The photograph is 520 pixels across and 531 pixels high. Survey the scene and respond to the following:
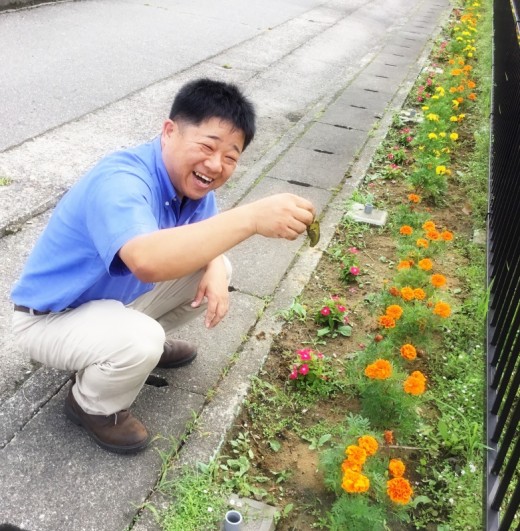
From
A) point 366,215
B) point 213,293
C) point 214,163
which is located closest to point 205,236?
point 214,163

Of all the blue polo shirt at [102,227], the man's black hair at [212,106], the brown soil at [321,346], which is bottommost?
the brown soil at [321,346]

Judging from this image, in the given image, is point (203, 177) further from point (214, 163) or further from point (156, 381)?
point (156, 381)

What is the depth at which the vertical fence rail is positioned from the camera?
2.13 meters

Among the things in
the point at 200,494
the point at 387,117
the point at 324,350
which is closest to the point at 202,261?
the point at 200,494

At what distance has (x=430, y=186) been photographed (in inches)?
178

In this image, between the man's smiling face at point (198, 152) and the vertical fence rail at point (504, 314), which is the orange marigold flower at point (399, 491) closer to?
the vertical fence rail at point (504, 314)

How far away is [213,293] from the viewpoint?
252 cm

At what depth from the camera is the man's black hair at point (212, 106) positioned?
7.08 feet

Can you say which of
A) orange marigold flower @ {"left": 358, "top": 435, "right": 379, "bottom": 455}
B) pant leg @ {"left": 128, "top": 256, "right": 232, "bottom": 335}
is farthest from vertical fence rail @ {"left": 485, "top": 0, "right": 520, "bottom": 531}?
pant leg @ {"left": 128, "top": 256, "right": 232, "bottom": 335}

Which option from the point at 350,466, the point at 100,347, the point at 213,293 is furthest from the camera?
the point at 213,293

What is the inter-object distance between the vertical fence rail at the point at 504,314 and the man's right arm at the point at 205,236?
3.45 ft

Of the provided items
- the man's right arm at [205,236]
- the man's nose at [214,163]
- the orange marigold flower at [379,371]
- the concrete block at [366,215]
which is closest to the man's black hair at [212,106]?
the man's nose at [214,163]

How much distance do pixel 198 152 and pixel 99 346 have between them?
76cm

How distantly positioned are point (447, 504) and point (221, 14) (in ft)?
33.8
